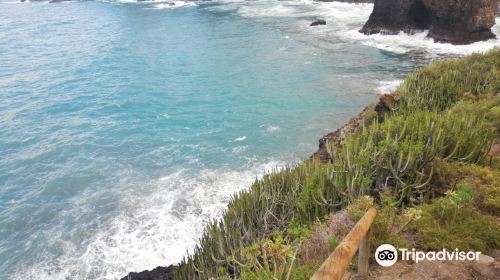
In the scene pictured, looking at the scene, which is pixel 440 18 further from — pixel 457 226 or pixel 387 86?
pixel 457 226

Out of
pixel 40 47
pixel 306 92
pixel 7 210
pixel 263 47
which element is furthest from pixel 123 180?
pixel 40 47

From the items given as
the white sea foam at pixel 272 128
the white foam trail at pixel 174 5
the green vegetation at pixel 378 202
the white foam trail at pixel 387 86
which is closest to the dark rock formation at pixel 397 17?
the white foam trail at pixel 387 86

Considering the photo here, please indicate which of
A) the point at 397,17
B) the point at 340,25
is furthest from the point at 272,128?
the point at 340,25

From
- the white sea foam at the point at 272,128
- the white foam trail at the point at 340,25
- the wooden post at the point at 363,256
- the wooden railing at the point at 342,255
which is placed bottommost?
the white sea foam at the point at 272,128

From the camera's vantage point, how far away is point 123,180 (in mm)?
18375

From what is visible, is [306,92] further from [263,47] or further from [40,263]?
[40,263]

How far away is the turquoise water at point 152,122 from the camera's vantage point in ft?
48.5

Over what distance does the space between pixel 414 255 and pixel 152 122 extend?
21797 mm

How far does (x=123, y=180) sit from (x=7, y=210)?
4752 mm

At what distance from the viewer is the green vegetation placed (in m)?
5.69

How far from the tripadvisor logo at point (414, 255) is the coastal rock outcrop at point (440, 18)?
35894 millimetres

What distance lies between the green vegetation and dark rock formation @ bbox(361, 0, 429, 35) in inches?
1317

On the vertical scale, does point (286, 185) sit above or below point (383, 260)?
below

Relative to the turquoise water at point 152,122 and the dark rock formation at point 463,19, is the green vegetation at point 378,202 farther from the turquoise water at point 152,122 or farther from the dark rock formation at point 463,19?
the dark rock formation at point 463,19
